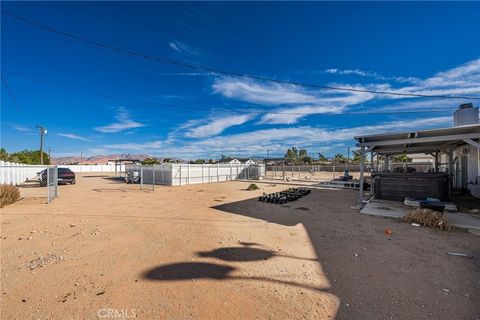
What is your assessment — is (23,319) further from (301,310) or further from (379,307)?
(379,307)

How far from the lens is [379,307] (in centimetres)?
291

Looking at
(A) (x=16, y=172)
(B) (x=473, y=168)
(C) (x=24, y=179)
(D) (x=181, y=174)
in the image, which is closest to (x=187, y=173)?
(D) (x=181, y=174)

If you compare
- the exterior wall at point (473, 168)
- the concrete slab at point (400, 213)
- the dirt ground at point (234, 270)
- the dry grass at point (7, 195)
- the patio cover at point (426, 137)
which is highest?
the patio cover at point (426, 137)

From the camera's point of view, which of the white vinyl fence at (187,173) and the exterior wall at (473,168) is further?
the white vinyl fence at (187,173)

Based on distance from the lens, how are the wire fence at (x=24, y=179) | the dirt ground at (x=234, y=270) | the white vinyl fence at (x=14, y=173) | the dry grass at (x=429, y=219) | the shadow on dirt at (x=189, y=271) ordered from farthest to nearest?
the white vinyl fence at (x=14, y=173), the wire fence at (x=24, y=179), the dry grass at (x=429, y=219), the shadow on dirt at (x=189, y=271), the dirt ground at (x=234, y=270)

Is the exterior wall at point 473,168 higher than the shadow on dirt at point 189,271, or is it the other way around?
the exterior wall at point 473,168

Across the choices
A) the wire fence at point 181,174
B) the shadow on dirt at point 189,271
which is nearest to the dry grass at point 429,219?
the shadow on dirt at point 189,271

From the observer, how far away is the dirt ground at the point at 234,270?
9.40 feet

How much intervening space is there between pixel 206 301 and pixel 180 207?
7075 mm

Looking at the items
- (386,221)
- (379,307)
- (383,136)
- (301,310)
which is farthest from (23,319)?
(383,136)

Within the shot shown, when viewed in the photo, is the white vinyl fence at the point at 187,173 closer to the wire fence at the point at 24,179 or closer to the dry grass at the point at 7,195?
the wire fence at the point at 24,179

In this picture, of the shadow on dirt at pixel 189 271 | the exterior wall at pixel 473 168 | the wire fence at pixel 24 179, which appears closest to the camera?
the shadow on dirt at pixel 189 271

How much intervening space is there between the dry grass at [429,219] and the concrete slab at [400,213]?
13.9 inches

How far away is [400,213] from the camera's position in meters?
8.07
